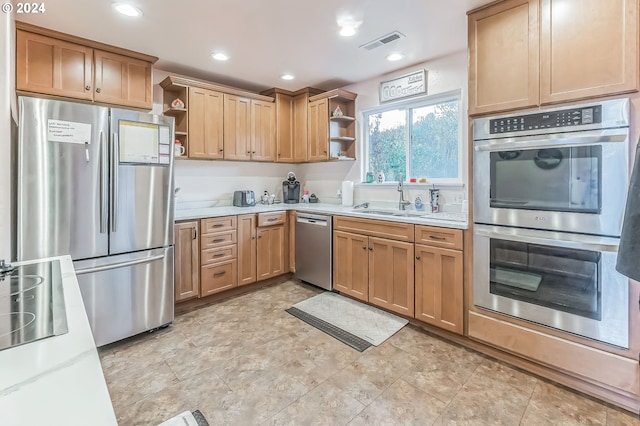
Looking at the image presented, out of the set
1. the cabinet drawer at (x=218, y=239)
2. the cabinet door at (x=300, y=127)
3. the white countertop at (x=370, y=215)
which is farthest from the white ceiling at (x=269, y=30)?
the cabinet drawer at (x=218, y=239)

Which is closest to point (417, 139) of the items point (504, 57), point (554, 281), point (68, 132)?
point (504, 57)

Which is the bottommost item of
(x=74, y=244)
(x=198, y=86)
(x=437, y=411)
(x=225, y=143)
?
(x=437, y=411)

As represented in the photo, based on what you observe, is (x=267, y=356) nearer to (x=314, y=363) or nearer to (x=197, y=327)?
(x=314, y=363)

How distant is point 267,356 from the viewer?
2.28 metres

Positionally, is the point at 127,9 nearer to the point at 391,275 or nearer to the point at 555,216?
the point at 391,275

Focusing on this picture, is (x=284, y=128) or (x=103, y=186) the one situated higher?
(x=284, y=128)

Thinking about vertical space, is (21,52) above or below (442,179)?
above

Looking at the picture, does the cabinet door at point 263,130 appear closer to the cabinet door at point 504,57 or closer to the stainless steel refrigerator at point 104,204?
the stainless steel refrigerator at point 104,204

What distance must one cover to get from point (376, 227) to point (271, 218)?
4.38ft

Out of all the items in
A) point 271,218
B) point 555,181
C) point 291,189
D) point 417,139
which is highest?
point 417,139

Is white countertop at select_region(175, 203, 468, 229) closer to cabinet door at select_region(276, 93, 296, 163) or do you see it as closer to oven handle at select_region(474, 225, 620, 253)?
oven handle at select_region(474, 225, 620, 253)

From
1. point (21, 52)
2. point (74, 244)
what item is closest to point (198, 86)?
point (21, 52)

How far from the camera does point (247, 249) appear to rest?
3.48 metres

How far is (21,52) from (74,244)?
1.54 meters
